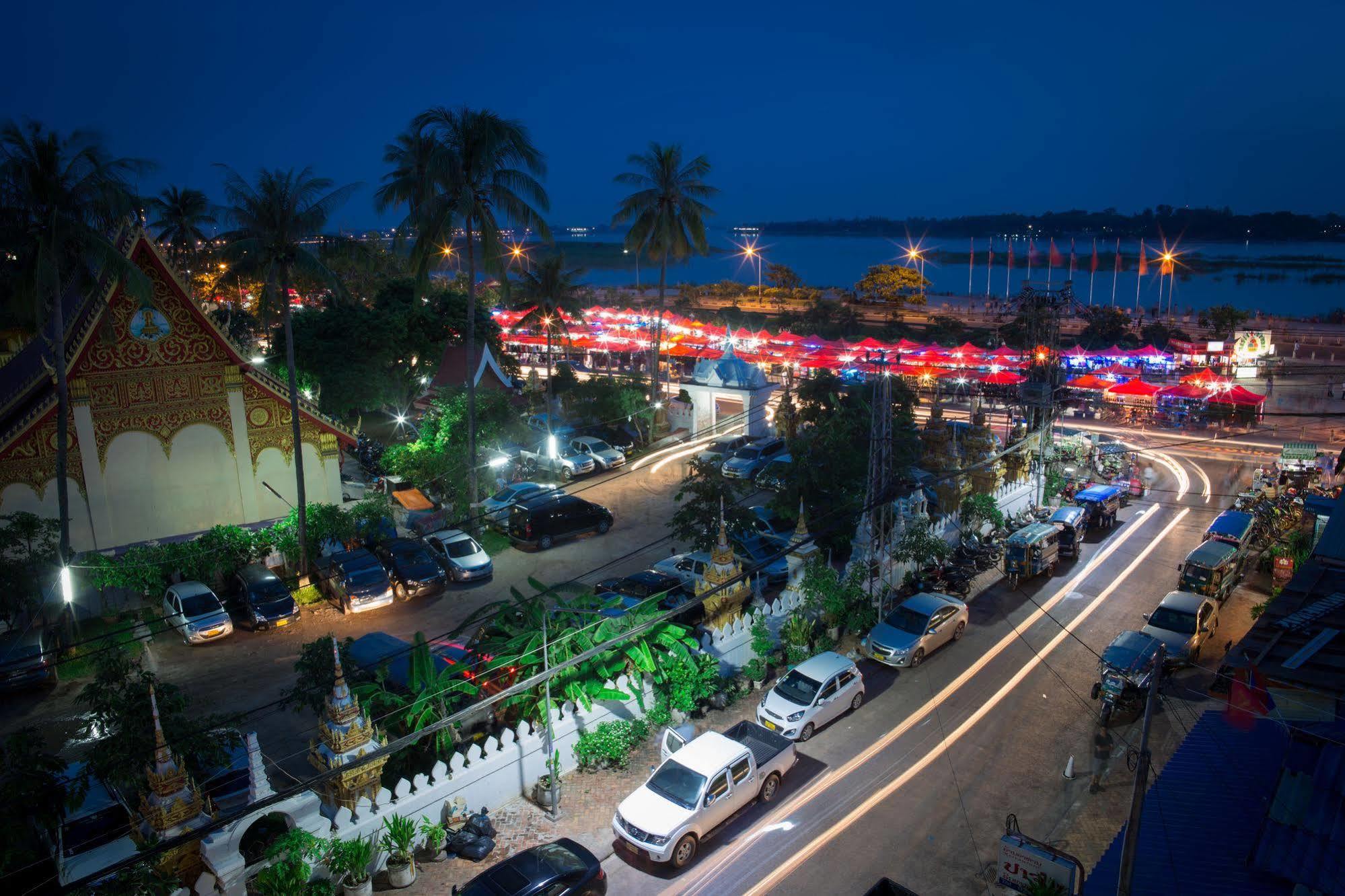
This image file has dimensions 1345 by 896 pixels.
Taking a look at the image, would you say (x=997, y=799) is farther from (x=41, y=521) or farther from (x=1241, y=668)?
(x=41, y=521)

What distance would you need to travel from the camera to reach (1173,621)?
1800cm

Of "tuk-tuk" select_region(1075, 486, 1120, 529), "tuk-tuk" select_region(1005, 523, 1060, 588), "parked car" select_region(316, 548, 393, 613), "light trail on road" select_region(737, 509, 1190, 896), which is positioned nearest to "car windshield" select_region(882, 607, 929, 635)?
"light trail on road" select_region(737, 509, 1190, 896)

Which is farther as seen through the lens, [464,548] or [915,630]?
[464,548]

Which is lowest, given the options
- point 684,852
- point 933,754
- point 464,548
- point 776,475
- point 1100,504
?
point 933,754

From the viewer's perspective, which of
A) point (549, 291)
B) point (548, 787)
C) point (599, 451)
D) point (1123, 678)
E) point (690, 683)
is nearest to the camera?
point (548, 787)

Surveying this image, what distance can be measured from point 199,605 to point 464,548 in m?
6.28

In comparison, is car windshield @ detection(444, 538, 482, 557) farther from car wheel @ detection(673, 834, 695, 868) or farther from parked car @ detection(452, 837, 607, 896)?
car wheel @ detection(673, 834, 695, 868)

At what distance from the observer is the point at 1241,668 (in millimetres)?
10406

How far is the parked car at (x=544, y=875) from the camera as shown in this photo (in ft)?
34.1

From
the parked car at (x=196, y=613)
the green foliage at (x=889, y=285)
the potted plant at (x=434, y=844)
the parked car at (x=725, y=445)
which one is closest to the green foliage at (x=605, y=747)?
the potted plant at (x=434, y=844)

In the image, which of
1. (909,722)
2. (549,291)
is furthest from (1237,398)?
(909,722)

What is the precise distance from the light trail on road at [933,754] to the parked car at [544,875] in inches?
85.4

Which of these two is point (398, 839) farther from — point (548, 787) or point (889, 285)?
point (889, 285)

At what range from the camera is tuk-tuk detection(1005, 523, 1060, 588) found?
22.2m
